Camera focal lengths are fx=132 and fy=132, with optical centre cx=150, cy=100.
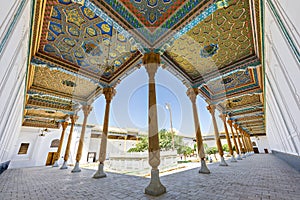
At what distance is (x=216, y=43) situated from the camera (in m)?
5.41

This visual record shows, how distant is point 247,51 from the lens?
19.0 feet

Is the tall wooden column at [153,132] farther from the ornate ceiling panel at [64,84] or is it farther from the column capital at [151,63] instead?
the ornate ceiling panel at [64,84]

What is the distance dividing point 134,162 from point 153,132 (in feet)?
25.4

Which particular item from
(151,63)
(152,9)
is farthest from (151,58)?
(152,9)

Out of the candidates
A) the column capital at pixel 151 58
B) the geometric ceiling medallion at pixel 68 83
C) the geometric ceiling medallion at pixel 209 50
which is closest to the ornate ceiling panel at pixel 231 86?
the geometric ceiling medallion at pixel 209 50

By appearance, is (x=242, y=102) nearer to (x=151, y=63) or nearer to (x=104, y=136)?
(x=151, y=63)

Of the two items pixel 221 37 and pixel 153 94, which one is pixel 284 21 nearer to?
pixel 221 37

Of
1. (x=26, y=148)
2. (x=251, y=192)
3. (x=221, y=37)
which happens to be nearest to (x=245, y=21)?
(x=221, y=37)

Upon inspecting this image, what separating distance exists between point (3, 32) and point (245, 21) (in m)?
6.14

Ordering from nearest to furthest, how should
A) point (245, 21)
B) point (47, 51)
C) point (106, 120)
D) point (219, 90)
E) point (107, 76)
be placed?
point (245, 21) → point (47, 51) → point (106, 120) → point (107, 76) → point (219, 90)

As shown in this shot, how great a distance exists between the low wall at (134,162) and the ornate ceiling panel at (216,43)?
759 centimetres

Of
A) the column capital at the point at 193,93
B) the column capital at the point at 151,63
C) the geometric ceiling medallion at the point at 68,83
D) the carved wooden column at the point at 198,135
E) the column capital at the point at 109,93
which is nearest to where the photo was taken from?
the column capital at the point at 151,63

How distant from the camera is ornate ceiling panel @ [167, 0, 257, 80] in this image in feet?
13.8

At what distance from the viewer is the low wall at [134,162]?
1039 centimetres
